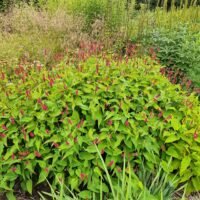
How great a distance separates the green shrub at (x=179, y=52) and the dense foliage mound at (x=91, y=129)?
187 centimetres

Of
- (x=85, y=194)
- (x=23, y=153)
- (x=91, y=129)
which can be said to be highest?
(x=91, y=129)

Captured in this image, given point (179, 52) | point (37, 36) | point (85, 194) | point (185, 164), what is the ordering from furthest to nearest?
point (37, 36) < point (179, 52) < point (185, 164) < point (85, 194)

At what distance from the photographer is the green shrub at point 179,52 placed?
15.7 ft

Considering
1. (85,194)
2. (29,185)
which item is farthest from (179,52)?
(29,185)

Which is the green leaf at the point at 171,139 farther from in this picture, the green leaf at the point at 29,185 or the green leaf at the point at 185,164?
the green leaf at the point at 29,185

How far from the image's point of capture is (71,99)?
2.71 meters

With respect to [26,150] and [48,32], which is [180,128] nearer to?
[26,150]

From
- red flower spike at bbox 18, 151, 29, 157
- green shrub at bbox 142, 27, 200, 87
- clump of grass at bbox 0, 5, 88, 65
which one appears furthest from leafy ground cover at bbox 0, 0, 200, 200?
green shrub at bbox 142, 27, 200, 87

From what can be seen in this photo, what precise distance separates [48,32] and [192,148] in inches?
154

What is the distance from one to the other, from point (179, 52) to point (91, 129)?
2.72 metres

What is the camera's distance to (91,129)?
2635mm

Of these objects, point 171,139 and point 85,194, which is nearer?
point 85,194

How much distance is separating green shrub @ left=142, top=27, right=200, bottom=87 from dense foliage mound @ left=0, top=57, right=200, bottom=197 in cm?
187

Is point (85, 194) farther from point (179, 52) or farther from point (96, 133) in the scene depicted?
point (179, 52)
